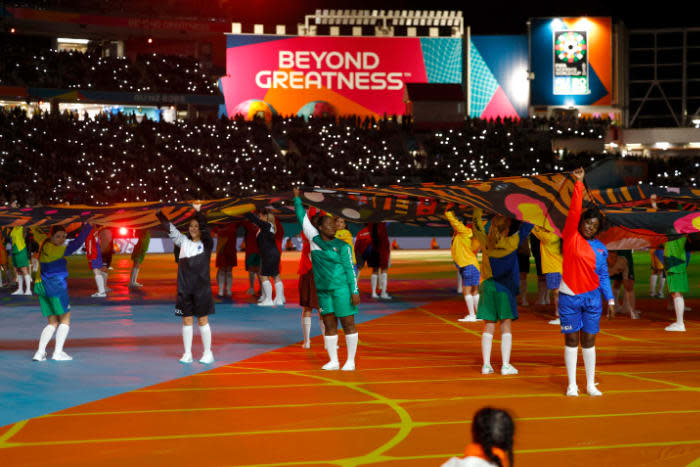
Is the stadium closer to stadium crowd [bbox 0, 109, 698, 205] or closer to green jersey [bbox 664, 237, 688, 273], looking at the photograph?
green jersey [bbox 664, 237, 688, 273]

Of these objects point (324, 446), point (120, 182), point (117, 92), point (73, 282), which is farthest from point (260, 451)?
point (117, 92)

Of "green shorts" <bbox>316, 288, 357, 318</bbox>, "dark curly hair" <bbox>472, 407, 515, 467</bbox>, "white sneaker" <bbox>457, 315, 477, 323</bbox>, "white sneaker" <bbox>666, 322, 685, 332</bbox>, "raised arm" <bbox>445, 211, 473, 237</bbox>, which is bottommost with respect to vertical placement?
"white sneaker" <bbox>457, 315, 477, 323</bbox>

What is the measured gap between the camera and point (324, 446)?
7504mm

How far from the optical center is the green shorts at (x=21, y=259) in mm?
21378

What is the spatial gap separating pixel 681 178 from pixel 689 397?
1696 inches

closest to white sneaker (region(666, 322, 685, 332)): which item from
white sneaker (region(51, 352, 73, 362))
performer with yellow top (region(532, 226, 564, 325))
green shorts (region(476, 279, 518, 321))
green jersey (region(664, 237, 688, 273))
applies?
green jersey (region(664, 237, 688, 273))

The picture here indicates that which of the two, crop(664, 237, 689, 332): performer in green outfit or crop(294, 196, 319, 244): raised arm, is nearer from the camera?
crop(294, 196, 319, 244): raised arm

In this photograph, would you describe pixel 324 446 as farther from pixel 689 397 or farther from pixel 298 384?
pixel 689 397

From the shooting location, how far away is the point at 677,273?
14891 millimetres

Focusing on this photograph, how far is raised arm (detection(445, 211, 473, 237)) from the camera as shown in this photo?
15.1 metres

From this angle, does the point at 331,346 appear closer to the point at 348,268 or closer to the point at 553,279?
the point at 348,268

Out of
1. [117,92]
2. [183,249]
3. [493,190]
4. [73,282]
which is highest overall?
[117,92]

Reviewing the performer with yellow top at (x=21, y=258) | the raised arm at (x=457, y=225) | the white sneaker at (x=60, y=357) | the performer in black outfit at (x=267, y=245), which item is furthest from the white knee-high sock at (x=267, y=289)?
the white sneaker at (x=60, y=357)

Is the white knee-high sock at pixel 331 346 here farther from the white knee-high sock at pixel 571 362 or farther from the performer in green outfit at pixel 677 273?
the performer in green outfit at pixel 677 273
